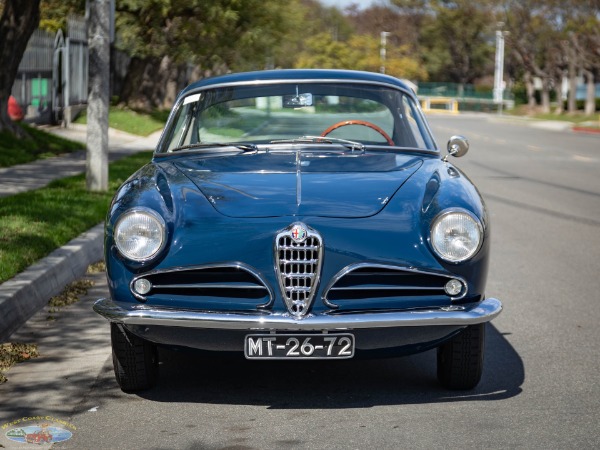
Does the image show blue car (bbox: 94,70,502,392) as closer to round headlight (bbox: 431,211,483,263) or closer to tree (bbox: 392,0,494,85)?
round headlight (bbox: 431,211,483,263)

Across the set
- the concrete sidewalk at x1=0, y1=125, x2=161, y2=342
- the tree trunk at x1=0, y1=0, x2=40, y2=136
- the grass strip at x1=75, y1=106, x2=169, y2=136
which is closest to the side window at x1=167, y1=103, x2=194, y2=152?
the concrete sidewalk at x1=0, y1=125, x2=161, y2=342

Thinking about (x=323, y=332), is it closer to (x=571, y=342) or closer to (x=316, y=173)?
(x=316, y=173)

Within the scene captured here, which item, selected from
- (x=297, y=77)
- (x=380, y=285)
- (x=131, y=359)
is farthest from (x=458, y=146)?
(x=131, y=359)

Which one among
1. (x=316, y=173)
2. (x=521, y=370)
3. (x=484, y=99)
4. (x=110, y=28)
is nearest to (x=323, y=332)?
(x=316, y=173)

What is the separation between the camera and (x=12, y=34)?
60.8ft

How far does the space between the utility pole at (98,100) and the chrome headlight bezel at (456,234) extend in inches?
321

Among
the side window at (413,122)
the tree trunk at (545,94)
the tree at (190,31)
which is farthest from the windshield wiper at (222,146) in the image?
the tree trunk at (545,94)

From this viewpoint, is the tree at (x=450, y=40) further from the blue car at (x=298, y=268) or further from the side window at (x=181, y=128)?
the blue car at (x=298, y=268)

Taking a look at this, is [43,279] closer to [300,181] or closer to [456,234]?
[300,181]

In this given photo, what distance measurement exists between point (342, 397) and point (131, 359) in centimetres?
100

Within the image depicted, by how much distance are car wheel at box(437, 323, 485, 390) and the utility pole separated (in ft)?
26.5

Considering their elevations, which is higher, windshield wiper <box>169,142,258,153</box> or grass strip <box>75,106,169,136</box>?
windshield wiper <box>169,142,258,153</box>

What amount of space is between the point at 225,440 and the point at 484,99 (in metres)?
83.0

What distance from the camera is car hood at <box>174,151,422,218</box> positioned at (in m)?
5.11
